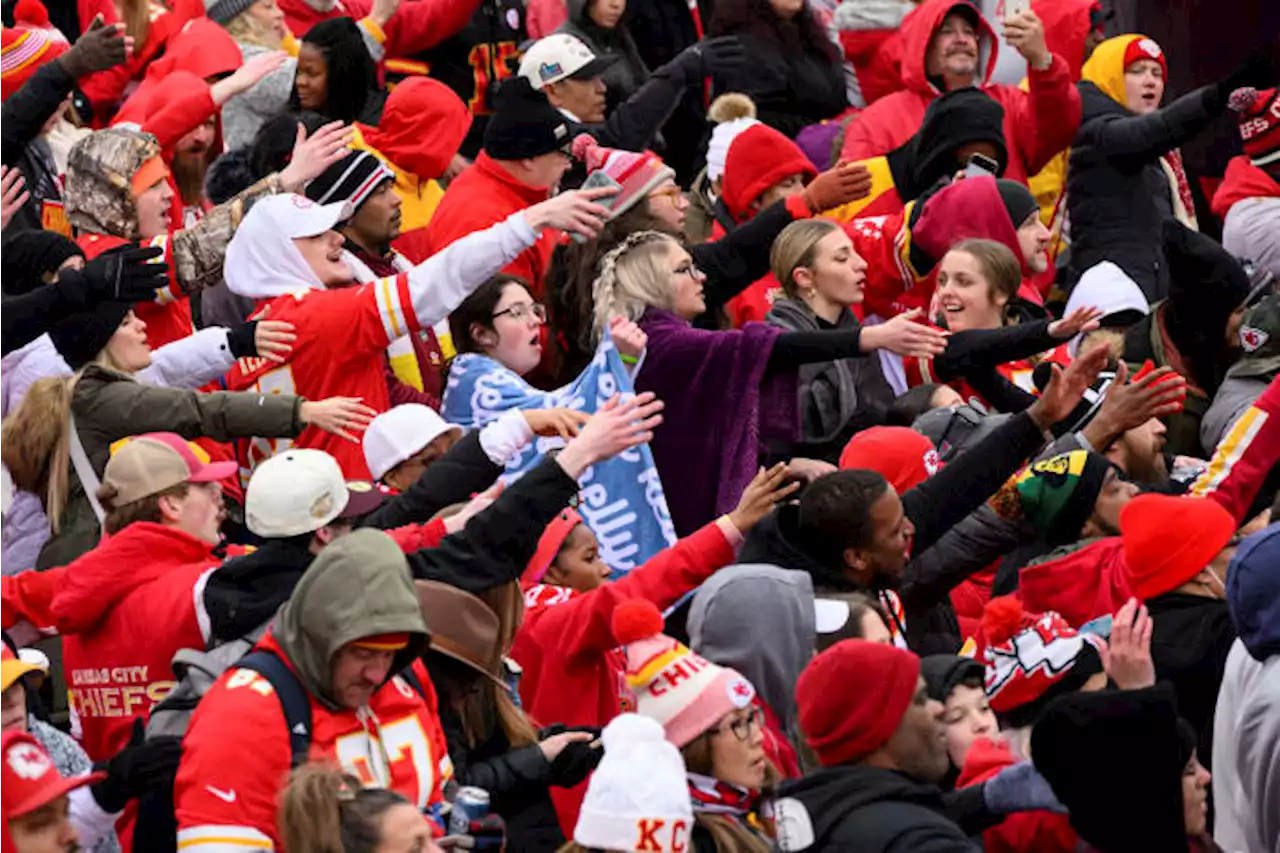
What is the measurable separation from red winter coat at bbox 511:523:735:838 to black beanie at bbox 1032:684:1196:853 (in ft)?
5.27

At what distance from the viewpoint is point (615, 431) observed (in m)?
7.00

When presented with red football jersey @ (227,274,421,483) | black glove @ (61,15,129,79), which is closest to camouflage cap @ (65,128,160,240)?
black glove @ (61,15,129,79)

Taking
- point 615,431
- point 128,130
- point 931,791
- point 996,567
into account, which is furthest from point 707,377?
point 931,791

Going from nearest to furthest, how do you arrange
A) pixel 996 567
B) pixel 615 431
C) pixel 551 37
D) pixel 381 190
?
1. pixel 615 431
2. pixel 996 567
3. pixel 381 190
4. pixel 551 37

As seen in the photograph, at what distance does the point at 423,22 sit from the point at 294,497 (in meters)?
6.24

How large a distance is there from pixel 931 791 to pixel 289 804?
4.39 ft

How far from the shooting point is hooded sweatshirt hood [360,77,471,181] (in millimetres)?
11141

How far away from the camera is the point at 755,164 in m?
11.0

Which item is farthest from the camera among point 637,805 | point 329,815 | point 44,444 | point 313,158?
point 313,158

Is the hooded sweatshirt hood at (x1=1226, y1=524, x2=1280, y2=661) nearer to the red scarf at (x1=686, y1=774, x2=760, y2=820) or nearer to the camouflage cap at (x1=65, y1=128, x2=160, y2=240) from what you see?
the red scarf at (x1=686, y1=774, x2=760, y2=820)

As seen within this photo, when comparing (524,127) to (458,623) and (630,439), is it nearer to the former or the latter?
(630,439)

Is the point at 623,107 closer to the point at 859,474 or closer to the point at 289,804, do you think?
the point at 859,474

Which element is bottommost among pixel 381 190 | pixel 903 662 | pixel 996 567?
pixel 996 567

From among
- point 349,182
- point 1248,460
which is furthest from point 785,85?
point 1248,460
